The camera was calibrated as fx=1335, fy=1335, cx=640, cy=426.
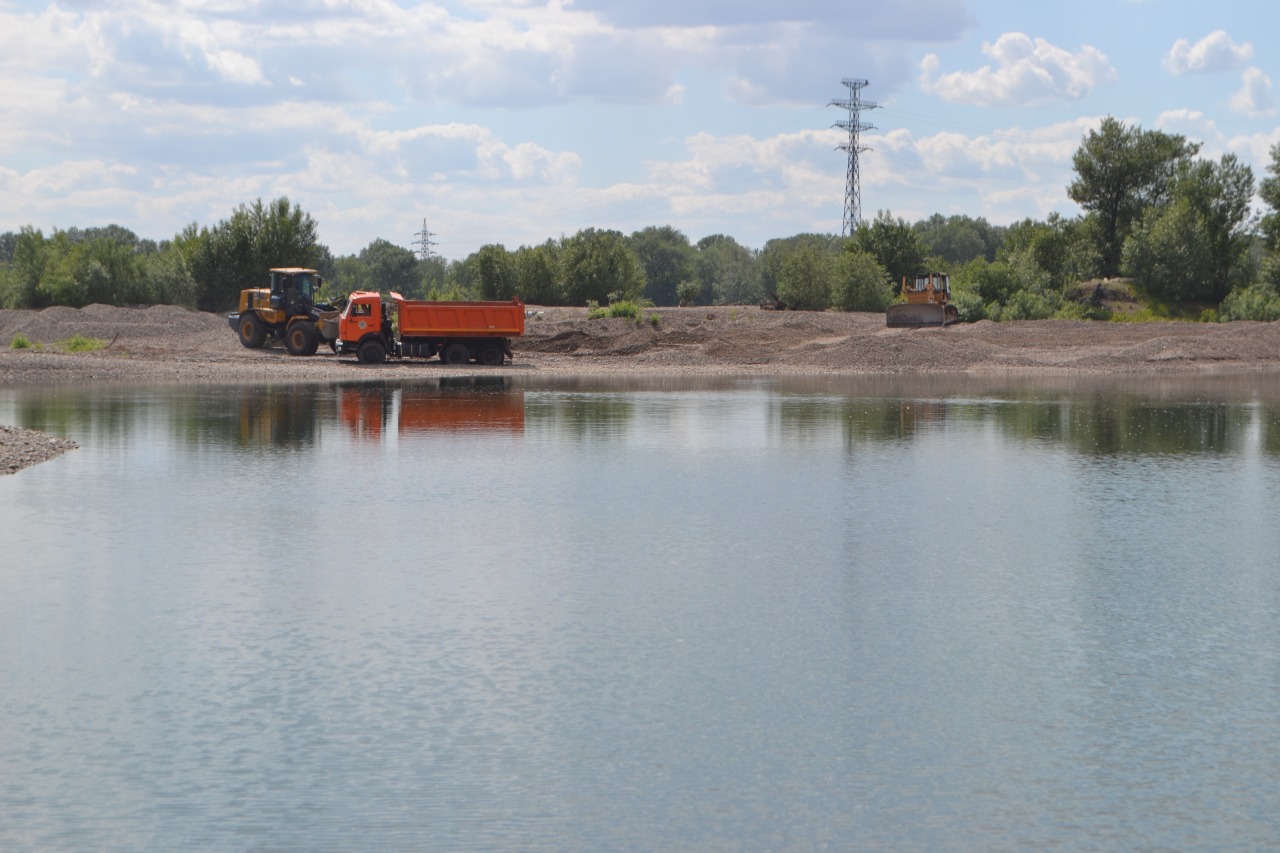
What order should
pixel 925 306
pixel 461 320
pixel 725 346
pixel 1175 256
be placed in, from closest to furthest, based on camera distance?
pixel 461 320 → pixel 725 346 → pixel 925 306 → pixel 1175 256

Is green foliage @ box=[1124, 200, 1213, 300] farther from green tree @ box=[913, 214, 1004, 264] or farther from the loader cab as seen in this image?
green tree @ box=[913, 214, 1004, 264]

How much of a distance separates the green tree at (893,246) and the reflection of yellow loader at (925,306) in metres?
8.00

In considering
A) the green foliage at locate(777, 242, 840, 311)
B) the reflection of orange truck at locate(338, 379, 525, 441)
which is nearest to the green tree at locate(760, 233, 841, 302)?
the green foliage at locate(777, 242, 840, 311)

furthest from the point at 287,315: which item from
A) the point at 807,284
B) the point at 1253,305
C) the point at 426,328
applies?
the point at 1253,305

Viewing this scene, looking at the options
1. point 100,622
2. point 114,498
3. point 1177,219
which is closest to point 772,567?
point 100,622

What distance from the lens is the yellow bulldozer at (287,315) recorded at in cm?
5066

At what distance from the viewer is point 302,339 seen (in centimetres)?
5034

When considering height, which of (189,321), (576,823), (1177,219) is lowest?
(576,823)

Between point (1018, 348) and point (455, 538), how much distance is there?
4640 centimetres

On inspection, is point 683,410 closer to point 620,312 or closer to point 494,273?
point 620,312

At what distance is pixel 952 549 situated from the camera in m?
14.3

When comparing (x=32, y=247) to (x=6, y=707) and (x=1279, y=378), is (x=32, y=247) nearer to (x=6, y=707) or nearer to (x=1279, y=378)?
(x=1279, y=378)

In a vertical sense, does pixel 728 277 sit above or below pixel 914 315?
above

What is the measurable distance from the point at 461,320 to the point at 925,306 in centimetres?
2278
